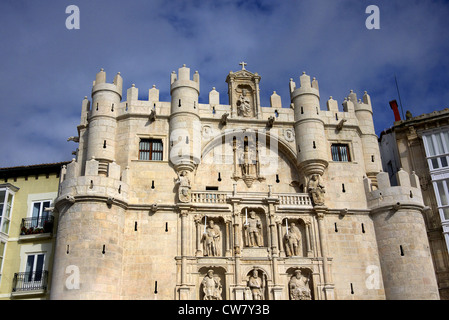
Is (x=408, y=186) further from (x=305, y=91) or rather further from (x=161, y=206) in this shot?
(x=161, y=206)

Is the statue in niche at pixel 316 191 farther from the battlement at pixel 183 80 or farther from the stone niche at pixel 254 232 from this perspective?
the battlement at pixel 183 80

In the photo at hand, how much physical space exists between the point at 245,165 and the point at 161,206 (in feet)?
19.6

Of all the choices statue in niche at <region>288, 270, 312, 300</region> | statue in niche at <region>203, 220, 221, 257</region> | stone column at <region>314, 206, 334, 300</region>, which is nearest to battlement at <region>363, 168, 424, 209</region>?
stone column at <region>314, 206, 334, 300</region>

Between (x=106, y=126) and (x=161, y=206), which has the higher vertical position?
(x=106, y=126)

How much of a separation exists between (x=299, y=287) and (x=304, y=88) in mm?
12515

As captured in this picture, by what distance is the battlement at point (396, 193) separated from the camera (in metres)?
30.3

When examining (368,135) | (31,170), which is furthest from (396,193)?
(31,170)

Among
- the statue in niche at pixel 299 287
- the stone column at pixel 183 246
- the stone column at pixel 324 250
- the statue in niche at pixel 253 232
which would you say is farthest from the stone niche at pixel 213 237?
the stone column at pixel 324 250

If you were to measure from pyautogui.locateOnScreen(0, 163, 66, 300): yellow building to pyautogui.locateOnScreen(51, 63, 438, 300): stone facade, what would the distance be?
2444mm

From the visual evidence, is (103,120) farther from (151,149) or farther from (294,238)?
(294,238)

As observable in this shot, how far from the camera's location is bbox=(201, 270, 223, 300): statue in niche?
27453 millimetres

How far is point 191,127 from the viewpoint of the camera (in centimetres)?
3134
